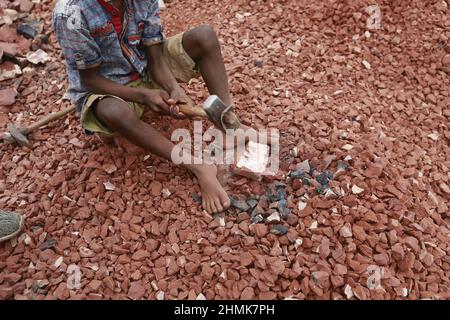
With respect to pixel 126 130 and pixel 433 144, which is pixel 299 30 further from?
pixel 126 130

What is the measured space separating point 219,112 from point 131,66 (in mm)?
576

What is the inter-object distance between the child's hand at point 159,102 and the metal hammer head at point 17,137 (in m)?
0.78

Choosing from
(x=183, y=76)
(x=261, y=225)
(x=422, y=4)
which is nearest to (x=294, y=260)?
(x=261, y=225)

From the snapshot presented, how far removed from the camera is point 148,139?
6.54 ft

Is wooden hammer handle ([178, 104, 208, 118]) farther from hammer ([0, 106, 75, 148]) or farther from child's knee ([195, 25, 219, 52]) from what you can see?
hammer ([0, 106, 75, 148])

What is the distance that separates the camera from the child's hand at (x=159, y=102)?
197cm

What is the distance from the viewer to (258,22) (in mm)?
2934

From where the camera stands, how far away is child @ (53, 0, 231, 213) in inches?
72.6

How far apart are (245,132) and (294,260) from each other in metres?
0.68

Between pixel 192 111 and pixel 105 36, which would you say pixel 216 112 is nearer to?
pixel 192 111
